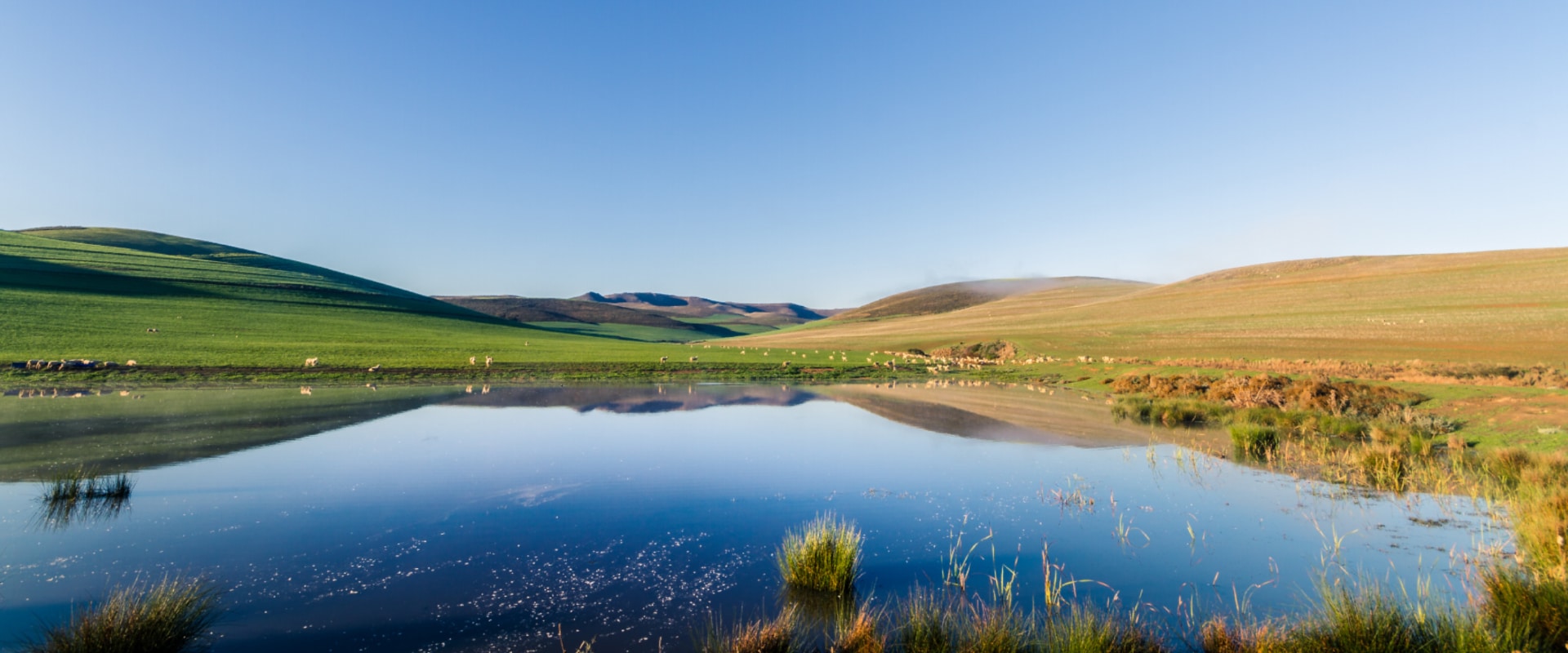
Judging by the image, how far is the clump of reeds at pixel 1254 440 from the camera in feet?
57.7

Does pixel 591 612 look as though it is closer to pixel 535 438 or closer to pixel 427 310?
pixel 535 438

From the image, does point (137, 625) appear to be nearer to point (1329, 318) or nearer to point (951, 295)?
point (1329, 318)

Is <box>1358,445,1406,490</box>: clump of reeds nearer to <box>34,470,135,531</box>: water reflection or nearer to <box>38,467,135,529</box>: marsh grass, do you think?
<box>34,470,135,531</box>: water reflection

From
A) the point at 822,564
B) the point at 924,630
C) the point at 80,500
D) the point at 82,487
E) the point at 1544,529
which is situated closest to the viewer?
the point at 924,630

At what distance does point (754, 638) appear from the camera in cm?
616

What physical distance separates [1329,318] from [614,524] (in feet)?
207

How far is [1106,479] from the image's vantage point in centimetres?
1493

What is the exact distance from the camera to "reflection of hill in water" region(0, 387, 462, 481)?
14883mm

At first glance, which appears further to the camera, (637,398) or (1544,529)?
(637,398)

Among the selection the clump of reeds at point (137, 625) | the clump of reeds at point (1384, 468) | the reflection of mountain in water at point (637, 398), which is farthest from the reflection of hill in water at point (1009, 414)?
the clump of reeds at point (137, 625)

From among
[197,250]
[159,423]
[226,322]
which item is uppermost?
[197,250]

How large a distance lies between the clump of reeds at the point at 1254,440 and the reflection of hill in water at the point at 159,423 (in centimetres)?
2736

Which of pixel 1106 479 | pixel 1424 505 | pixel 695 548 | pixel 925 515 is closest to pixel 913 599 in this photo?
pixel 695 548

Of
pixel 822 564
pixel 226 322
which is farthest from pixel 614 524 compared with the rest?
pixel 226 322
